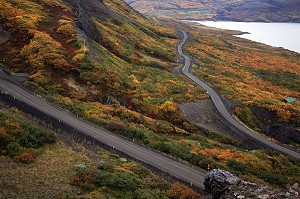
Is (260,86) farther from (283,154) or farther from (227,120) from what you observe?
(283,154)

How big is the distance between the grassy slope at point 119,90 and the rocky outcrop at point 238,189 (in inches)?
345

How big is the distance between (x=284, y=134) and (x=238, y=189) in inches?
1214

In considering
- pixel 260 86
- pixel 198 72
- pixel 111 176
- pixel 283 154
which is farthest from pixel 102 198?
pixel 260 86

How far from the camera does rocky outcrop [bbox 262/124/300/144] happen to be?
45438mm

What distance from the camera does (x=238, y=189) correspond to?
64.5 feet

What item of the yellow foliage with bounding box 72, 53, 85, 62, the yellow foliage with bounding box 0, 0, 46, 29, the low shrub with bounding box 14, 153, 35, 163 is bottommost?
the low shrub with bounding box 14, 153, 35, 163

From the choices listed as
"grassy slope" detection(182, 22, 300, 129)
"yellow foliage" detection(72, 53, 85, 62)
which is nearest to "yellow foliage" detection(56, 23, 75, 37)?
"yellow foliage" detection(72, 53, 85, 62)

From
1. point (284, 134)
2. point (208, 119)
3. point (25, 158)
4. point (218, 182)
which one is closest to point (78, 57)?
point (208, 119)

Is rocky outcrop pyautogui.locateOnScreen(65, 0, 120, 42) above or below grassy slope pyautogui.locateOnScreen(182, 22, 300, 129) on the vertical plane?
above

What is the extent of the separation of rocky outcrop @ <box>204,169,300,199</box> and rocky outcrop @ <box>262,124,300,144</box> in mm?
27496

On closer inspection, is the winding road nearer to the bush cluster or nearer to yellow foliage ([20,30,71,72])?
the bush cluster

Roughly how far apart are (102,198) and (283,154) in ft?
97.1

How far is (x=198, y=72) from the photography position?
82.4 m

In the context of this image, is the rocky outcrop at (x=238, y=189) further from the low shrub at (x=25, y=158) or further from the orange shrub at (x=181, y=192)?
the low shrub at (x=25, y=158)
